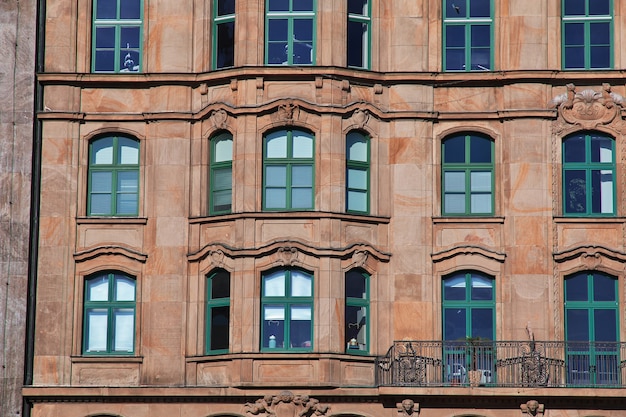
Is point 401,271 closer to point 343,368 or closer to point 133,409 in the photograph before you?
point 343,368

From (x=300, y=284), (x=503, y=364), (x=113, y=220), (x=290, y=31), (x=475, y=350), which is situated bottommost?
(x=503, y=364)

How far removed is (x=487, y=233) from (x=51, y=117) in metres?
12.3

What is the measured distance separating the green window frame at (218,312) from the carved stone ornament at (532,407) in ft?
26.1

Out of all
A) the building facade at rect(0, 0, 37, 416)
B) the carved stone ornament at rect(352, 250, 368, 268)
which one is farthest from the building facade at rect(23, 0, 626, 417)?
the building facade at rect(0, 0, 37, 416)

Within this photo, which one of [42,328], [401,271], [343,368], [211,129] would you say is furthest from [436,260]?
[42,328]

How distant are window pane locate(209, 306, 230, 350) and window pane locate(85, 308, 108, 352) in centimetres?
295

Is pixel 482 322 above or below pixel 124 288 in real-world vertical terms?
below

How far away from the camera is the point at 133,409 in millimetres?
45875

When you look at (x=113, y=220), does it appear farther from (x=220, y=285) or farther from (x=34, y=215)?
(x=220, y=285)

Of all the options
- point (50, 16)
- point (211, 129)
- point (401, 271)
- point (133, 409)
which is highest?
point (50, 16)

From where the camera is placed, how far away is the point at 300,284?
1809 inches

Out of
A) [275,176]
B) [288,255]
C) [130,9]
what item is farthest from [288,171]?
[130,9]

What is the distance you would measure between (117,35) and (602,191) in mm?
13926

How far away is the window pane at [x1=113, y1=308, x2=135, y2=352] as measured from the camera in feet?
153
